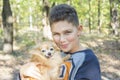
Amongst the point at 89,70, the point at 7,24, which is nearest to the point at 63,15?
the point at 89,70

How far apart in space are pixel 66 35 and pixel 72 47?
3.7 inches

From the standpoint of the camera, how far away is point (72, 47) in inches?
80.3

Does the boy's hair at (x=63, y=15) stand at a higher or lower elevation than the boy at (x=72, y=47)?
higher

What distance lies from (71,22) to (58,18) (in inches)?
3.5

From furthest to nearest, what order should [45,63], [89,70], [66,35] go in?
[45,63]
[66,35]
[89,70]

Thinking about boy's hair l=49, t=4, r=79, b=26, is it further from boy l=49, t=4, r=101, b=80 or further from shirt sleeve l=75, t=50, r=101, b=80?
shirt sleeve l=75, t=50, r=101, b=80

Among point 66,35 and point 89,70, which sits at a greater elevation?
point 66,35

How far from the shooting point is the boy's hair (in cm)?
202

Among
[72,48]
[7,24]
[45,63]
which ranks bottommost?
[7,24]

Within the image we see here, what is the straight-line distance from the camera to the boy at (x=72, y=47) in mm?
1906

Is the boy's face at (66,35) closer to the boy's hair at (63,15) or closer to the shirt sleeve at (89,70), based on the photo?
the boy's hair at (63,15)

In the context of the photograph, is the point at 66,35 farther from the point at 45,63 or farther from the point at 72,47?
the point at 45,63

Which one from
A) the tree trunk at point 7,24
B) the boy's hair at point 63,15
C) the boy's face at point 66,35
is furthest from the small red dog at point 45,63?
the tree trunk at point 7,24

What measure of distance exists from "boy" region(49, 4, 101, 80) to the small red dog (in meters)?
0.09
